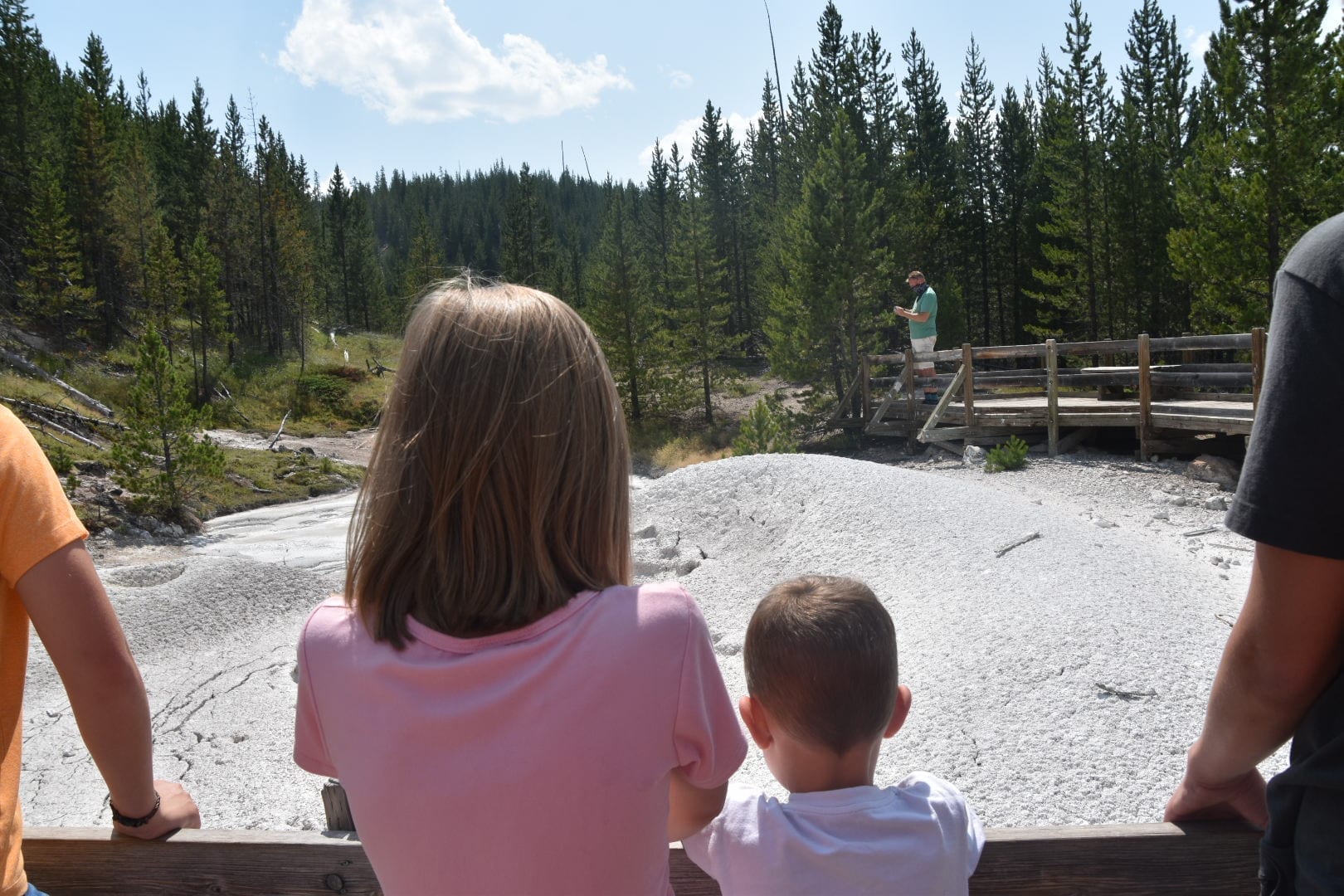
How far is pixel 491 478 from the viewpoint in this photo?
122 centimetres

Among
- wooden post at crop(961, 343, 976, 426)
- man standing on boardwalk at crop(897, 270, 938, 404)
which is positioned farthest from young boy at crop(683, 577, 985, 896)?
man standing on boardwalk at crop(897, 270, 938, 404)

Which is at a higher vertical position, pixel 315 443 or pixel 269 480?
pixel 315 443

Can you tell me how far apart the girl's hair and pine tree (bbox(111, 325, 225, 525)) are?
14080 mm

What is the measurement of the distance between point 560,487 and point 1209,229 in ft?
77.6

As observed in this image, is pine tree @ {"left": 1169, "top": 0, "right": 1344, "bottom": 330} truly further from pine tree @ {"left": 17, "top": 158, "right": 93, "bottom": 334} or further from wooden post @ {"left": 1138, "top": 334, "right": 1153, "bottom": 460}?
pine tree @ {"left": 17, "top": 158, "right": 93, "bottom": 334}

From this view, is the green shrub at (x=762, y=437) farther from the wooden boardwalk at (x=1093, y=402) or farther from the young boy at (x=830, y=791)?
the young boy at (x=830, y=791)

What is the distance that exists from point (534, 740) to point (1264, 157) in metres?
23.3

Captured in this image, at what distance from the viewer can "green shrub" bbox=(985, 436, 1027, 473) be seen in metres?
12.7

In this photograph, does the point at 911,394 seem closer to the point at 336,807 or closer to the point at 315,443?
the point at 336,807

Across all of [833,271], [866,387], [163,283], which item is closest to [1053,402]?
[866,387]

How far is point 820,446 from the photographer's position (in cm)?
2309

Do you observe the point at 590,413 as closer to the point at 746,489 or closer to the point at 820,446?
the point at 746,489

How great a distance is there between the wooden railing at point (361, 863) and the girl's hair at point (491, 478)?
691mm

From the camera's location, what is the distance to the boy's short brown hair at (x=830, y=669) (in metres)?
1.45
